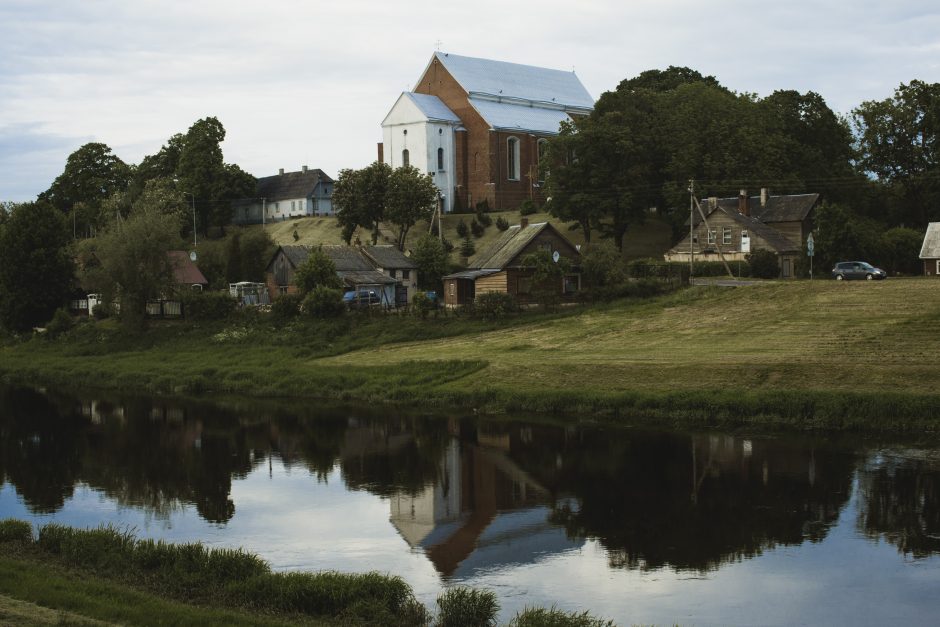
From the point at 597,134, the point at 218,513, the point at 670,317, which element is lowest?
the point at 218,513

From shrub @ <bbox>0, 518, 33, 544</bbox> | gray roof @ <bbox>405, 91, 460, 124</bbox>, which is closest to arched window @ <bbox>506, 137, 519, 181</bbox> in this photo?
gray roof @ <bbox>405, 91, 460, 124</bbox>

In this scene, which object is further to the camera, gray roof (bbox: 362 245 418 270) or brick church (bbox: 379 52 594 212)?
brick church (bbox: 379 52 594 212)

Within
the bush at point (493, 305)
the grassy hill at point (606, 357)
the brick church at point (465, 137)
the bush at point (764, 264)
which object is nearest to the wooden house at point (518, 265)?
the bush at point (493, 305)

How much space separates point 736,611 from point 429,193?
63.9 m

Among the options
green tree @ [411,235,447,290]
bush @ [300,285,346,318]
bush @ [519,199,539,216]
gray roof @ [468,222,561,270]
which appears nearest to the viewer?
bush @ [300,285,346,318]

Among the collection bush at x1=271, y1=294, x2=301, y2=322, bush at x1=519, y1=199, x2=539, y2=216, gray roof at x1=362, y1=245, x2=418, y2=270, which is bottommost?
bush at x1=271, y1=294, x2=301, y2=322

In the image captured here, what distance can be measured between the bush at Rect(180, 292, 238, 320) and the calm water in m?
20.2

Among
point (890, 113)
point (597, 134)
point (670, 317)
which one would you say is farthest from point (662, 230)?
point (670, 317)

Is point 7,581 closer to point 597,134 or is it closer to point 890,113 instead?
point 597,134

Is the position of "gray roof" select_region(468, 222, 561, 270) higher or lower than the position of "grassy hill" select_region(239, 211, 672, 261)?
lower

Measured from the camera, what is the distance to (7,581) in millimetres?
15836

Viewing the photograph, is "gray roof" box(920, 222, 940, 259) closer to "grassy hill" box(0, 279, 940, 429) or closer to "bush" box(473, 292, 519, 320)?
"grassy hill" box(0, 279, 940, 429)

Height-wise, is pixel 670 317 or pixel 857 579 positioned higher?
pixel 670 317

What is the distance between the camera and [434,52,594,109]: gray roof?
91.8 meters
